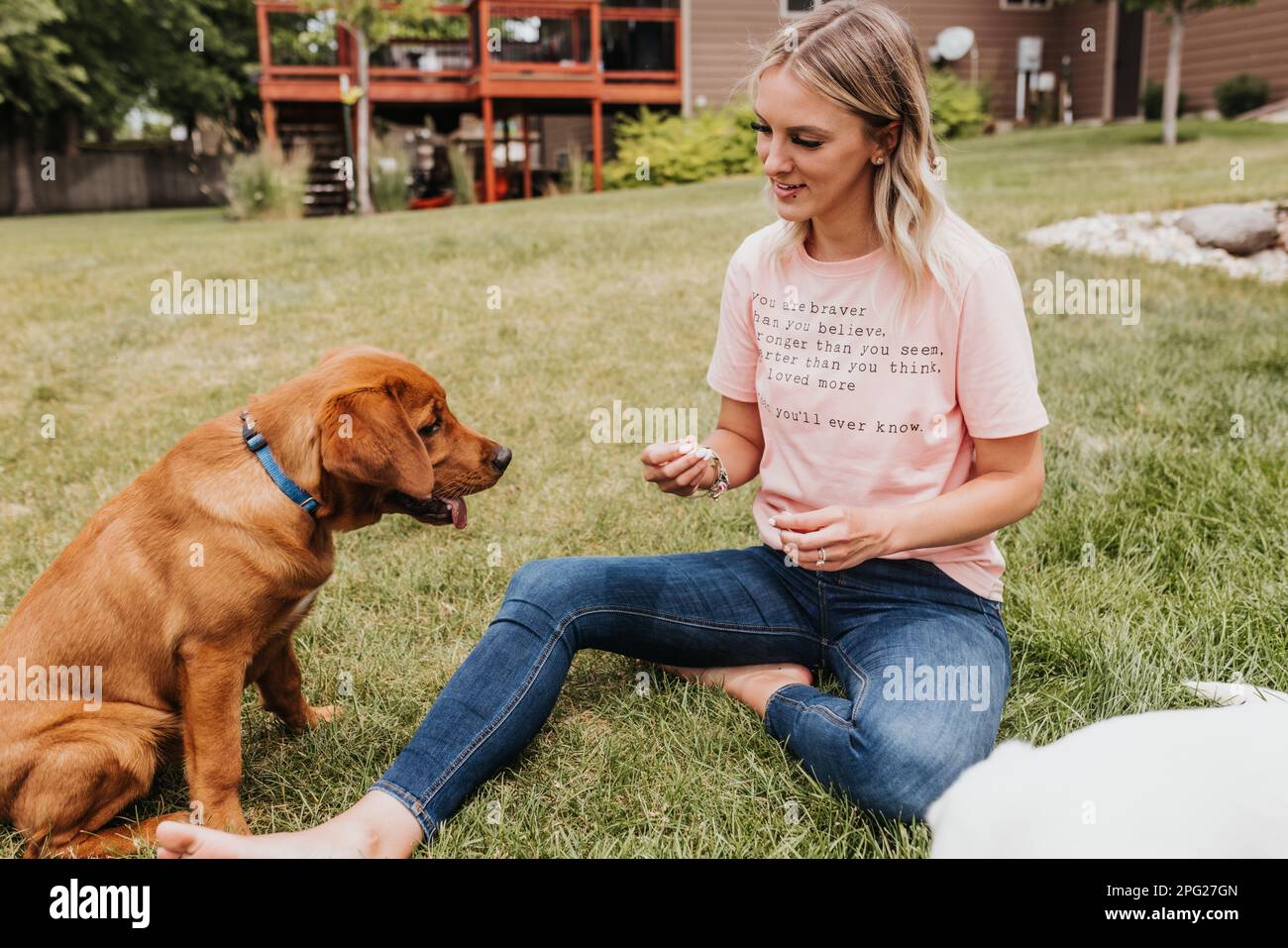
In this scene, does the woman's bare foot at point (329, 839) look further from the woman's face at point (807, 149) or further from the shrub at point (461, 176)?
the shrub at point (461, 176)

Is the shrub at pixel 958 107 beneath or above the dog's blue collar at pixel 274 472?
above

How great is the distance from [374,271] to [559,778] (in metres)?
7.28

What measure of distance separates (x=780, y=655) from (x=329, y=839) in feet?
4.06

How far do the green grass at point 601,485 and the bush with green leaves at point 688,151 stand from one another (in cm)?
813

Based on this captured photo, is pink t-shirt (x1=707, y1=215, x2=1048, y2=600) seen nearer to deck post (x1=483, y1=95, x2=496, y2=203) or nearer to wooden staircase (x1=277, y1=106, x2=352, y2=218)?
deck post (x1=483, y1=95, x2=496, y2=203)

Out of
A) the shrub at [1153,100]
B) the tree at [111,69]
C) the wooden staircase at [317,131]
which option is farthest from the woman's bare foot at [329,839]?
the tree at [111,69]

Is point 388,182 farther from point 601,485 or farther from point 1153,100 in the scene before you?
point 1153,100

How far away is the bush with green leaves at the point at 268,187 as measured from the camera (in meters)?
15.7

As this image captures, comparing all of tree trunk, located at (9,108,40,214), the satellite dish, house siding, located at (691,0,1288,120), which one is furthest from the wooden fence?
the satellite dish

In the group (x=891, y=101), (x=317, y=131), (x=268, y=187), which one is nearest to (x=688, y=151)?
(x=268, y=187)

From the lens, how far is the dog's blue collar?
2449 mm

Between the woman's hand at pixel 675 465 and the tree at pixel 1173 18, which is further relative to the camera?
the tree at pixel 1173 18
